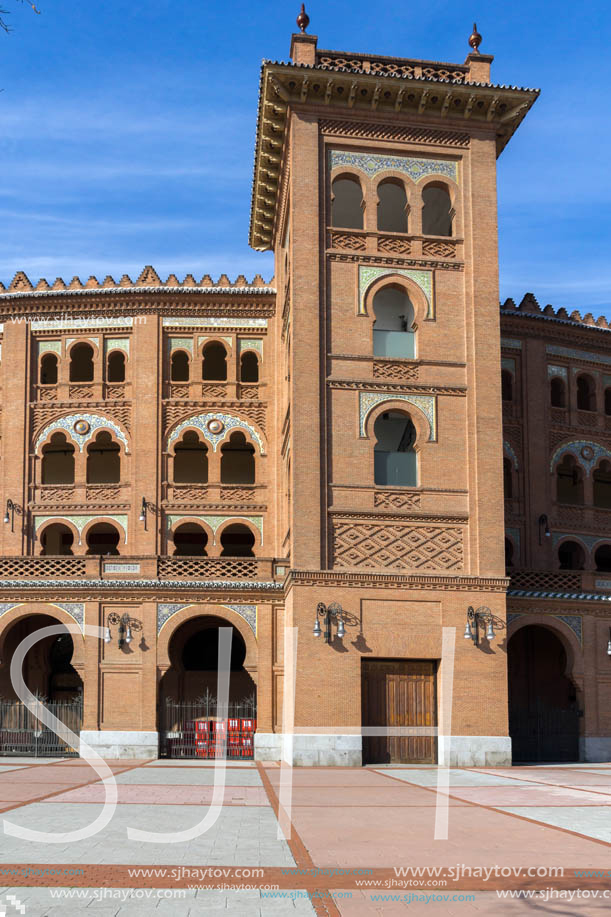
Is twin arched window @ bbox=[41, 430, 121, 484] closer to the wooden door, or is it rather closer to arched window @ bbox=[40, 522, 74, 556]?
arched window @ bbox=[40, 522, 74, 556]

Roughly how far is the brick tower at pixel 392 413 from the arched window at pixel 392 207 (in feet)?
3.44

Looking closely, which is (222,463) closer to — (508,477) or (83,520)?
(83,520)

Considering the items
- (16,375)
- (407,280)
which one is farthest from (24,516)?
(407,280)

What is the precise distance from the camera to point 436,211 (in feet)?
94.4

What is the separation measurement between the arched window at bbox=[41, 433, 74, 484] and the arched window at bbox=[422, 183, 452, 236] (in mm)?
12365

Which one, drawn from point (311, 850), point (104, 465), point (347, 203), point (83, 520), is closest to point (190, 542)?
point (104, 465)

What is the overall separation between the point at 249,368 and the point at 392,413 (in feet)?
22.0

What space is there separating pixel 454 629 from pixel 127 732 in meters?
8.31

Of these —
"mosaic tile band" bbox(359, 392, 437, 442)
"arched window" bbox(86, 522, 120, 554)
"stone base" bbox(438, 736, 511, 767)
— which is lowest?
"stone base" bbox(438, 736, 511, 767)

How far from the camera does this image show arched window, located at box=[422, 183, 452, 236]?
1103 inches

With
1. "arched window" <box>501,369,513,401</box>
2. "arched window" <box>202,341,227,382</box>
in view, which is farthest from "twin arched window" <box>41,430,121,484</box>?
"arched window" <box>501,369,513,401</box>

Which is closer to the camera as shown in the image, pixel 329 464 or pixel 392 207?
pixel 329 464

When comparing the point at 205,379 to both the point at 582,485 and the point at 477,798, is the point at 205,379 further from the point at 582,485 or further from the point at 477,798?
the point at 477,798

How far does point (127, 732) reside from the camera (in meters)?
25.2
